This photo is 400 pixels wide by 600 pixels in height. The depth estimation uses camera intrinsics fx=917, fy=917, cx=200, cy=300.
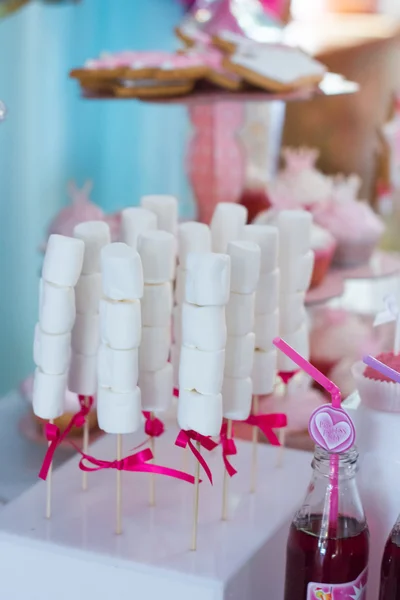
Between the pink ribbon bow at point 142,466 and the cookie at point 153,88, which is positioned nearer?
the pink ribbon bow at point 142,466

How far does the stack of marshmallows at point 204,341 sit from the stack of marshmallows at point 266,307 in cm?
17

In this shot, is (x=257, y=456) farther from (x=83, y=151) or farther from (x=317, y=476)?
(x=83, y=151)

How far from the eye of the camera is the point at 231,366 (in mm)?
1087

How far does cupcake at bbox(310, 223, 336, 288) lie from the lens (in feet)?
7.52

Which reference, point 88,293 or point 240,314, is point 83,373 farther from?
point 240,314

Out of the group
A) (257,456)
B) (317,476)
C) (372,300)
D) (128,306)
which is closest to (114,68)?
(257,456)

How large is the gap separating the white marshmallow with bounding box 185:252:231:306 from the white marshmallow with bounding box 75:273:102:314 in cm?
19

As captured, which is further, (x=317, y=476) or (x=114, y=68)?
(x=114, y=68)

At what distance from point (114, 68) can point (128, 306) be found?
4.10 feet

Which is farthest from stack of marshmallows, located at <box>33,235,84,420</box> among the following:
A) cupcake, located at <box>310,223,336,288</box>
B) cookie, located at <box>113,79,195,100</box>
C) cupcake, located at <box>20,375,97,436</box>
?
cupcake, located at <box>310,223,336,288</box>

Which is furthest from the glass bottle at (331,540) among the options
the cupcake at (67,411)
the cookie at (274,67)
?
the cookie at (274,67)

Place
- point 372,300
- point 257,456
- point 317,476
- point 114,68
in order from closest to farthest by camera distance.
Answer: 1. point 317,476
2. point 257,456
3. point 114,68
4. point 372,300

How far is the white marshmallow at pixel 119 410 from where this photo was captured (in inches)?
40.6

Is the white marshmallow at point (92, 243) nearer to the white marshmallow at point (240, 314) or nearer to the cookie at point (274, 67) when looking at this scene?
the white marshmallow at point (240, 314)
